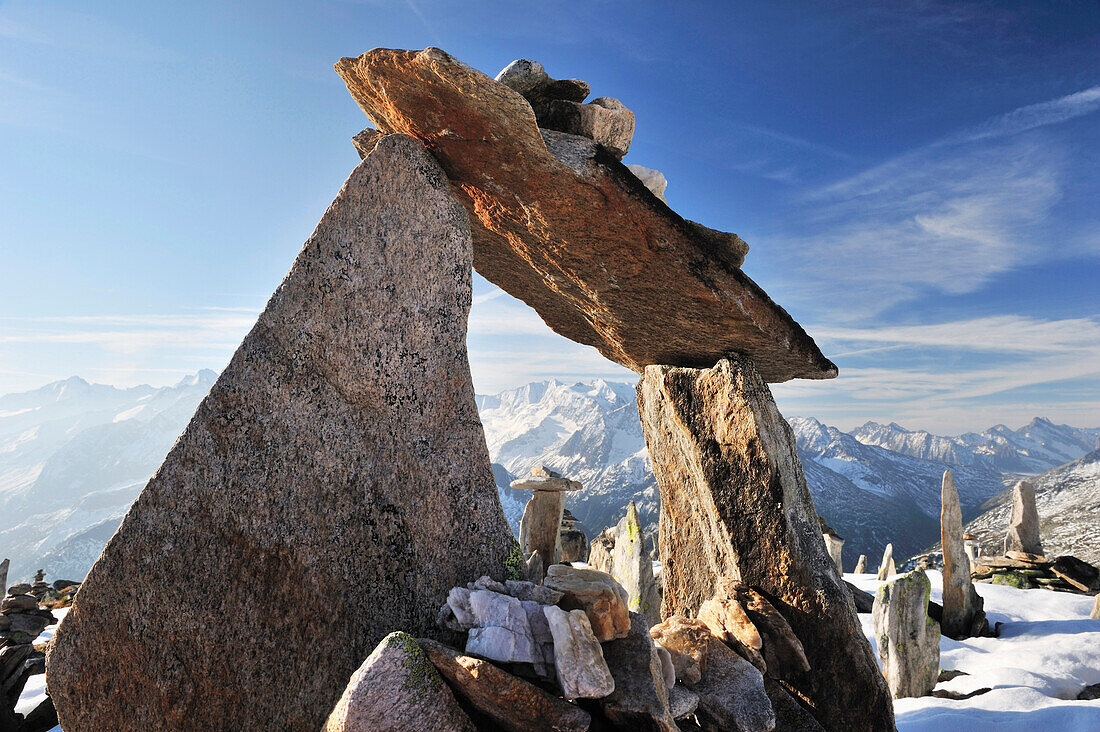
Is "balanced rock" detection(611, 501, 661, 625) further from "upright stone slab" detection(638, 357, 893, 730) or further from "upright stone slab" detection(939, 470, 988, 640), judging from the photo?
"upright stone slab" detection(939, 470, 988, 640)

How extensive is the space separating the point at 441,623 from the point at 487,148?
414 cm

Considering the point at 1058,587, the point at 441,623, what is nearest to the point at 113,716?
the point at 441,623

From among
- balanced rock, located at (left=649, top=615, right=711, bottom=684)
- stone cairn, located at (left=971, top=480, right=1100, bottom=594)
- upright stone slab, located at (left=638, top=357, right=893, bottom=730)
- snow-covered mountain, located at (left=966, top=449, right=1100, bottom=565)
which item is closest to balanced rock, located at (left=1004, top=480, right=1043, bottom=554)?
stone cairn, located at (left=971, top=480, right=1100, bottom=594)

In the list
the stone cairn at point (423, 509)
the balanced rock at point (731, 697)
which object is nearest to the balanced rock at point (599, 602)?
the stone cairn at point (423, 509)

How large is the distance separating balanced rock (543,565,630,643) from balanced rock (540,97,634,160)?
4.19 meters

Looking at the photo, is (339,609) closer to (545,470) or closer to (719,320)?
(719,320)

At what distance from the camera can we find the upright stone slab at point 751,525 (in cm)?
639

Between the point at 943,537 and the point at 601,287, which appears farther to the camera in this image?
the point at 943,537

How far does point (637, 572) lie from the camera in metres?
13.6

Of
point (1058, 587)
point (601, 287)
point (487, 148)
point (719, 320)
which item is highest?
point (487, 148)

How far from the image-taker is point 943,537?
15414 mm

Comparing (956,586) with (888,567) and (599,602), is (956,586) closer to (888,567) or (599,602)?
(888,567)

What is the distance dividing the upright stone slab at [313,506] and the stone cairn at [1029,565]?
24366mm

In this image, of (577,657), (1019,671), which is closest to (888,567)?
(1019,671)
